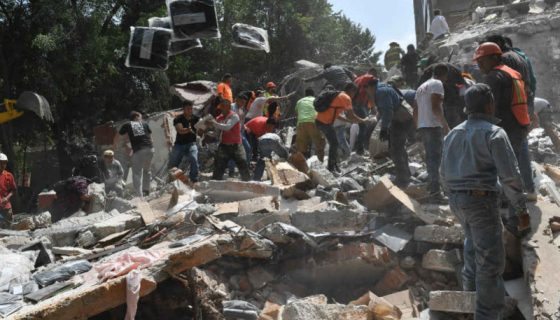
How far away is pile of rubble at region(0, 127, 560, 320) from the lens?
4.09 m

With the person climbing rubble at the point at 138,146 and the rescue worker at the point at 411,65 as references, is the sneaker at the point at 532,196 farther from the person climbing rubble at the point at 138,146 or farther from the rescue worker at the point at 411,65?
the rescue worker at the point at 411,65

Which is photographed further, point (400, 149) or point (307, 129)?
point (307, 129)

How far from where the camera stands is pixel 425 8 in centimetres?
2575

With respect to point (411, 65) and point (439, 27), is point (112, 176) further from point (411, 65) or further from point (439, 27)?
point (439, 27)

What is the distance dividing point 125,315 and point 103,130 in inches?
436

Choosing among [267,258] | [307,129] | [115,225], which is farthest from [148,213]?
[307,129]

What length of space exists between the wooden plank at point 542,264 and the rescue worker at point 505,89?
0.28m

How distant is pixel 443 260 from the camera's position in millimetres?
5242

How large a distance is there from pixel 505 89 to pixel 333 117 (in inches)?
141

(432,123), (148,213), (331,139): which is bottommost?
(148,213)

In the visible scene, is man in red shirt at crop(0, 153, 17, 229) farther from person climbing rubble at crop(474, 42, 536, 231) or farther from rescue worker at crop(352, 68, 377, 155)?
person climbing rubble at crop(474, 42, 536, 231)

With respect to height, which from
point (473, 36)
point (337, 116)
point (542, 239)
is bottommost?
point (542, 239)

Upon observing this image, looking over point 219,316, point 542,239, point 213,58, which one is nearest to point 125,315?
point 219,316

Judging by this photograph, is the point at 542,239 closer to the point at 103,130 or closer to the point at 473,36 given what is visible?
the point at 473,36
